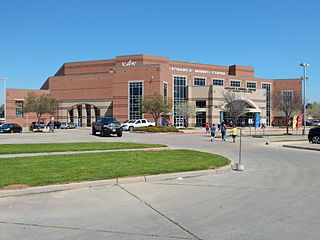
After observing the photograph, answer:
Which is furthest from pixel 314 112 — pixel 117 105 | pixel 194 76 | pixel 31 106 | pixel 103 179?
pixel 103 179

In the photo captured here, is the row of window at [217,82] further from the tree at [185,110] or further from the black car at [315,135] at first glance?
the black car at [315,135]

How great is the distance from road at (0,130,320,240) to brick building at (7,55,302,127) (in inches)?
2018

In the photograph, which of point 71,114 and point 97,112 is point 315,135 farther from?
point 71,114

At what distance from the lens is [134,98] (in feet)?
202

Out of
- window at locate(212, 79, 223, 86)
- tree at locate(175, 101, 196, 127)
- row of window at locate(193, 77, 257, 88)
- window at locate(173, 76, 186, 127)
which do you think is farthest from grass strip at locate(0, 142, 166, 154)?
window at locate(212, 79, 223, 86)

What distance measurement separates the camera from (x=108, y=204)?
616 cm

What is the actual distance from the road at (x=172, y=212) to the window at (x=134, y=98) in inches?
2078

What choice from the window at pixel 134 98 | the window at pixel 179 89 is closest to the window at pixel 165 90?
the window at pixel 179 89

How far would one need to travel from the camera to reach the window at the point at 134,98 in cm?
6093

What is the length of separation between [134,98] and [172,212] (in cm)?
5661

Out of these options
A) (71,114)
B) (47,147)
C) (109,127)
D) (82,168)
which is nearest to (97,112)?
(71,114)

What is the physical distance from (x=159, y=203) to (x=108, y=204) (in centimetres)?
107

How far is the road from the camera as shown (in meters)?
4.59

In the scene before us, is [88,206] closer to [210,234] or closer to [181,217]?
[181,217]
